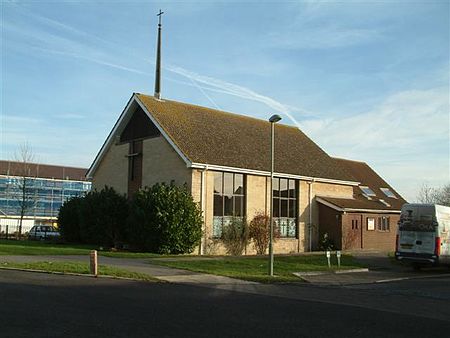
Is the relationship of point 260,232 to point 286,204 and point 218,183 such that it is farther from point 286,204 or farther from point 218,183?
point 218,183

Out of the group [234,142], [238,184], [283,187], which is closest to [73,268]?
[238,184]

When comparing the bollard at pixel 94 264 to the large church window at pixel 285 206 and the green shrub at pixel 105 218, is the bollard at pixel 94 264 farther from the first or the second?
the large church window at pixel 285 206

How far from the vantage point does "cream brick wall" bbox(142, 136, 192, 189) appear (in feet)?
97.9

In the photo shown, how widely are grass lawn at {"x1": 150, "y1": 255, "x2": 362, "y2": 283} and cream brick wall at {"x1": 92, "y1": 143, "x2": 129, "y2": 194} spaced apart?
12.6 m

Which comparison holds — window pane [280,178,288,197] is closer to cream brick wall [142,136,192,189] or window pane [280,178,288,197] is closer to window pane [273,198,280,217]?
window pane [273,198,280,217]

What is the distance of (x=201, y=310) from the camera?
10844mm

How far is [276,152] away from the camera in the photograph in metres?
35.6

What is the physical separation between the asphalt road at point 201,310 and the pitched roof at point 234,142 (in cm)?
1497

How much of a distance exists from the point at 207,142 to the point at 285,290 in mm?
17151

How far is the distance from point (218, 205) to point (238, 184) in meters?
1.90

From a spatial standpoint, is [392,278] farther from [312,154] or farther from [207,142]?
[312,154]

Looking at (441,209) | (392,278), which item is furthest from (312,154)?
(392,278)

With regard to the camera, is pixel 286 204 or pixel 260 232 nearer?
pixel 260 232

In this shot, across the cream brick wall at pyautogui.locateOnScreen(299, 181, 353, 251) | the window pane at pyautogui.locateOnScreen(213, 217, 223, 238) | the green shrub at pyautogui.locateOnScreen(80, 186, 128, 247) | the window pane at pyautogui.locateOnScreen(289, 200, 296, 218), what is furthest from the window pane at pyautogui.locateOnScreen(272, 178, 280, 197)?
the green shrub at pyautogui.locateOnScreen(80, 186, 128, 247)
